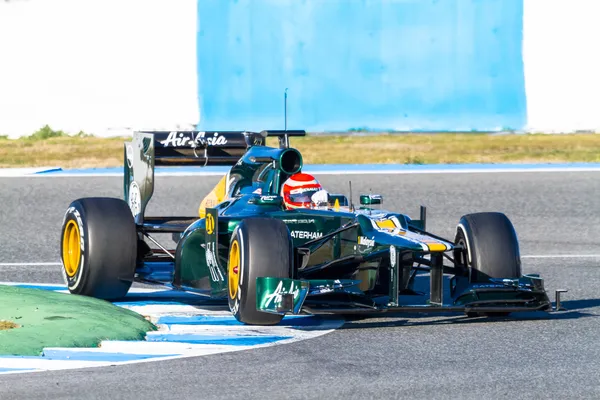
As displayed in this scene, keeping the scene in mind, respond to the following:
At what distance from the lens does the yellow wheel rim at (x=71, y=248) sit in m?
9.16

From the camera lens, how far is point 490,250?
26.6ft

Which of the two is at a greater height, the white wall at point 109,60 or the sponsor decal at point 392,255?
the white wall at point 109,60

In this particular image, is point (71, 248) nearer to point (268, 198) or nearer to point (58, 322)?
point (268, 198)

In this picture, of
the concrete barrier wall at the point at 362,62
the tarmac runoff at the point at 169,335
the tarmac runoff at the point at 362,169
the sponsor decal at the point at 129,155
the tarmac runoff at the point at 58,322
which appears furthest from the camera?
the concrete barrier wall at the point at 362,62

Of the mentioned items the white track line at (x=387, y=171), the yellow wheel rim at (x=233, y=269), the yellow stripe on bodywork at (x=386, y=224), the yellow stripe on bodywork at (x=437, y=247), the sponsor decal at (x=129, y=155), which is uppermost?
the sponsor decal at (x=129, y=155)

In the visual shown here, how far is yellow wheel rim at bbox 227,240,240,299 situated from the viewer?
7.88 m

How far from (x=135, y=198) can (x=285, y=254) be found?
273 centimetres

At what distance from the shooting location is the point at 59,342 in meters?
6.95

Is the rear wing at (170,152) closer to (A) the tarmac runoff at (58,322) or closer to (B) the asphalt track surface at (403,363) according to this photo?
(B) the asphalt track surface at (403,363)

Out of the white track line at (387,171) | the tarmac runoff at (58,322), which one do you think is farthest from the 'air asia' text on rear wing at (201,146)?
the white track line at (387,171)

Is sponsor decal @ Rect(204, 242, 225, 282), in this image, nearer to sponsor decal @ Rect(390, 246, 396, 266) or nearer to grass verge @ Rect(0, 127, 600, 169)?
sponsor decal @ Rect(390, 246, 396, 266)

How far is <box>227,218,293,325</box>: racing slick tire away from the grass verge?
41.2 ft

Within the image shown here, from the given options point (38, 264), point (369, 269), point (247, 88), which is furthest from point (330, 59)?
point (369, 269)

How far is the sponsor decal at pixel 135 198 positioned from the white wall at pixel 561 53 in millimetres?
12435
